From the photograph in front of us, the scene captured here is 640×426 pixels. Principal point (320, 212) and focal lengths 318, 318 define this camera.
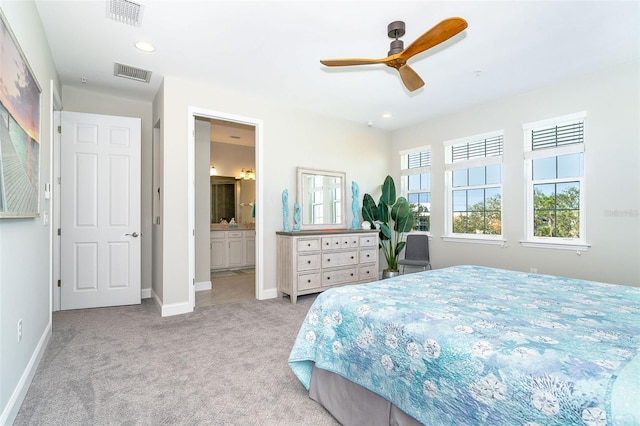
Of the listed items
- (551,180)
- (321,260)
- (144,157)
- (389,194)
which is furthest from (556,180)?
(144,157)

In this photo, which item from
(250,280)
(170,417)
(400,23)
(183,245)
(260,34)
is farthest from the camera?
(250,280)

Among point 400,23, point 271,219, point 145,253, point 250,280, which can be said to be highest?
point 400,23

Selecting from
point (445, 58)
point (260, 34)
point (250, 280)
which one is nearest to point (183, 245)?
point (250, 280)

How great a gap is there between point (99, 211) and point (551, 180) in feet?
18.7

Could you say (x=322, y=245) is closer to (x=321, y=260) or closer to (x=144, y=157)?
(x=321, y=260)

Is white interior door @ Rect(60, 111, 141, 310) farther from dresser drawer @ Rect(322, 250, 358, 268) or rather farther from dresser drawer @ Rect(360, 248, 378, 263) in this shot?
dresser drawer @ Rect(360, 248, 378, 263)

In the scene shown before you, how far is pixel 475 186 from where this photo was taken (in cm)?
484

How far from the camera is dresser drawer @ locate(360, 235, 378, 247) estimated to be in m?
4.94

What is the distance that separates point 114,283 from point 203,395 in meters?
2.77

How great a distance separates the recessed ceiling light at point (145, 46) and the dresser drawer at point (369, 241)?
3.54 meters

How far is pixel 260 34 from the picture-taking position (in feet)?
9.36

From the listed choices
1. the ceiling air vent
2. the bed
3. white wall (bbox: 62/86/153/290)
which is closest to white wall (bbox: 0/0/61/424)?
the ceiling air vent

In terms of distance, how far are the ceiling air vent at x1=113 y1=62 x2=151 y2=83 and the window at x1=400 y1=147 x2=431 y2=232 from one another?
13.7ft

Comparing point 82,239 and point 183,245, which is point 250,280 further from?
point 82,239
